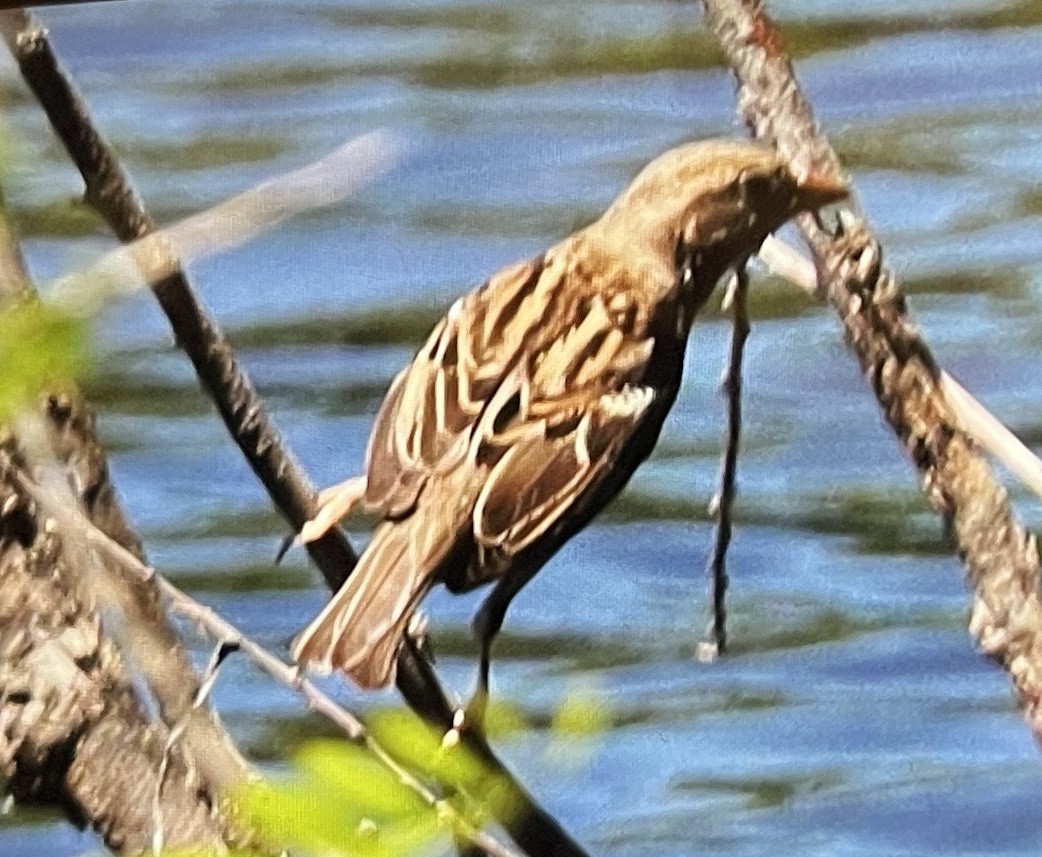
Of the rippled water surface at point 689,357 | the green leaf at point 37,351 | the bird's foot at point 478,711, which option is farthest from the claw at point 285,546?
the green leaf at point 37,351

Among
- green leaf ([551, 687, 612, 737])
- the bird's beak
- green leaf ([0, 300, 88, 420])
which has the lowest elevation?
green leaf ([551, 687, 612, 737])

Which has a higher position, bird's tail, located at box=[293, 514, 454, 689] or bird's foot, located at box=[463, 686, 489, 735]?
bird's tail, located at box=[293, 514, 454, 689]

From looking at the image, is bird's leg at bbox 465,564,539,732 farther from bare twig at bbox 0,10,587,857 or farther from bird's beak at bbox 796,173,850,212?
bird's beak at bbox 796,173,850,212

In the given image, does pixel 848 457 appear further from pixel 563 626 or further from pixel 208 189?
pixel 208 189

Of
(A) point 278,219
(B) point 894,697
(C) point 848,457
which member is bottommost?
(B) point 894,697

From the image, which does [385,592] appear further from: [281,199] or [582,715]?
[281,199]

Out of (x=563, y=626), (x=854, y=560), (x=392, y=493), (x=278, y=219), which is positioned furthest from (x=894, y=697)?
(x=278, y=219)

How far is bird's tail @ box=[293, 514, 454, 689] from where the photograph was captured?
804 mm

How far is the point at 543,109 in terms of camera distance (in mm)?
906

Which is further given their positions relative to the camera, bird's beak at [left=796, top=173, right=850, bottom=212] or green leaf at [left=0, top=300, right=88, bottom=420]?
bird's beak at [left=796, top=173, right=850, bottom=212]

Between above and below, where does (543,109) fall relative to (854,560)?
above

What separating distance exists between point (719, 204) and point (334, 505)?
24 centimetres

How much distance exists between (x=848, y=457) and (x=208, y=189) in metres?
0.36

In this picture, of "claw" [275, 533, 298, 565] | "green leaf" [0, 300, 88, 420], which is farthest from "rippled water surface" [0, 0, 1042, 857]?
"green leaf" [0, 300, 88, 420]
